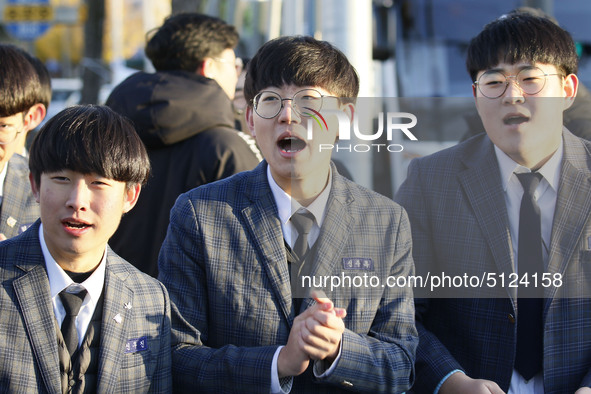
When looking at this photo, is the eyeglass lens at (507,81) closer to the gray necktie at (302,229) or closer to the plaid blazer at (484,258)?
the plaid blazer at (484,258)

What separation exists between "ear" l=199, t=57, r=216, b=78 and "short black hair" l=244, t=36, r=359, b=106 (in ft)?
4.46

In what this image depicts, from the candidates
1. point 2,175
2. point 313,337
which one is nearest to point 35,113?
point 2,175

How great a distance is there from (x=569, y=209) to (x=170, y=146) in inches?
79.8

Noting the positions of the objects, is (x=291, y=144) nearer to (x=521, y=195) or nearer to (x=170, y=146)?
(x=521, y=195)

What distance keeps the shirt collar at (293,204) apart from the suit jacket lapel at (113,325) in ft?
1.86

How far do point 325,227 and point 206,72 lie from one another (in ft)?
6.18

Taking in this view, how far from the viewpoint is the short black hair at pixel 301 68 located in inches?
111

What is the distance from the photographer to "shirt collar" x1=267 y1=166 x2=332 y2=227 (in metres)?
2.76

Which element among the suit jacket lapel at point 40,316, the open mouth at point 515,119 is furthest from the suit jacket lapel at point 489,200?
the suit jacket lapel at point 40,316

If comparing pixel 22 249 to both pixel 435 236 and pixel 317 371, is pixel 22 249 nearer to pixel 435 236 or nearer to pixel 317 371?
pixel 317 371

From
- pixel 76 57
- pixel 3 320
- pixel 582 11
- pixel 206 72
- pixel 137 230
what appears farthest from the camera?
pixel 76 57

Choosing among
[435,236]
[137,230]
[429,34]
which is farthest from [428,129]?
[429,34]

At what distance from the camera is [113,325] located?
99.2 inches

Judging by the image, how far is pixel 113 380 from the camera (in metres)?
2.48
